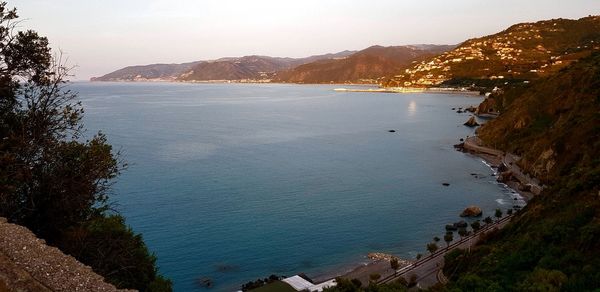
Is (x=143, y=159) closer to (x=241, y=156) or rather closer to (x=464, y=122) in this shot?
(x=241, y=156)

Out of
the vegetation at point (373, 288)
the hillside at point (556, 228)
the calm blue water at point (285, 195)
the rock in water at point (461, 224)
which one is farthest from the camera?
the rock in water at point (461, 224)

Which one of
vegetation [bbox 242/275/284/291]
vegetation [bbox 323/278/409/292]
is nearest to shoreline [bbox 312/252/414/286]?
vegetation [bbox 242/275/284/291]

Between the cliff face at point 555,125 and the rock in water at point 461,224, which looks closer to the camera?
the rock in water at point 461,224

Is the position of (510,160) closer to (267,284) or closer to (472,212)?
(472,212)

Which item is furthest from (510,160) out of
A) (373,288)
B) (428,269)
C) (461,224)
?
(373,288)

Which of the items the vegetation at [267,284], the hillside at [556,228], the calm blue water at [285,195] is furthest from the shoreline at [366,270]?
the hillside at [556,228]

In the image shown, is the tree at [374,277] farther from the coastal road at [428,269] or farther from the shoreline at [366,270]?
the shoreline at [366,270]
